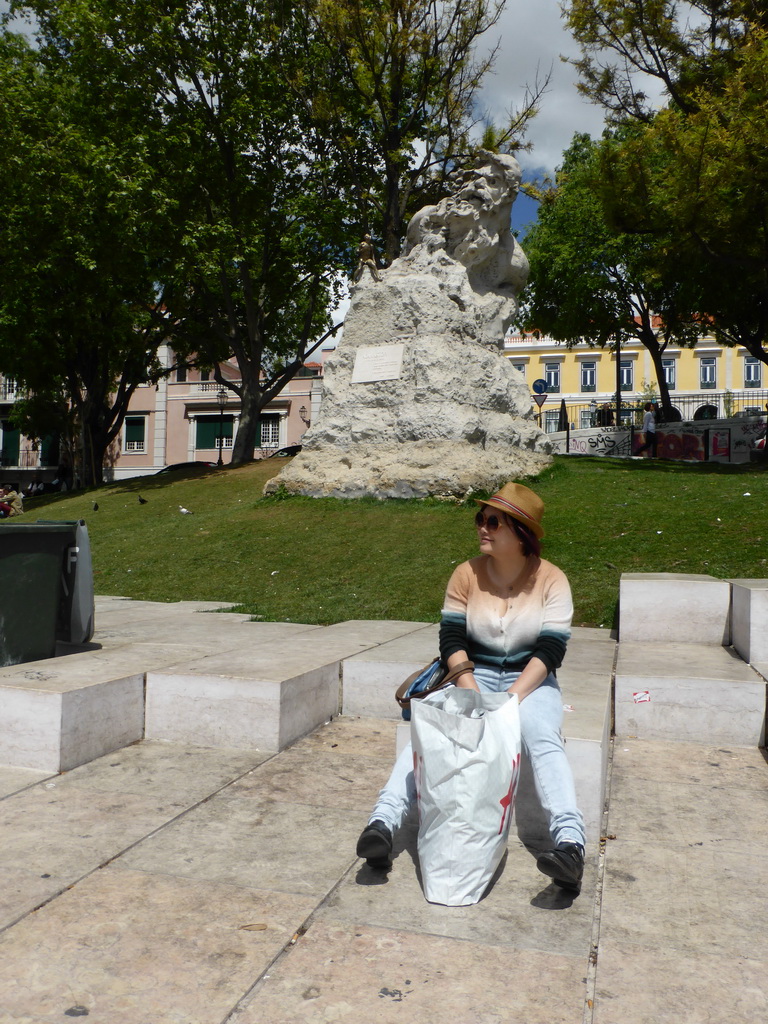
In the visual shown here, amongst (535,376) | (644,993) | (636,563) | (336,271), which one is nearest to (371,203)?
(336,271)

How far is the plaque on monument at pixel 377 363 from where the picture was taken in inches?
540

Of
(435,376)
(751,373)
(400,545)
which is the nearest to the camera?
(400,545)

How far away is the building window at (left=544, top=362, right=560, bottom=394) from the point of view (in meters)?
64.2

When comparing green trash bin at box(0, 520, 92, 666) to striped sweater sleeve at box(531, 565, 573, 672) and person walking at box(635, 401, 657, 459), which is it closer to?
striped sweater sleeve at box(531, 565, 573, 672)

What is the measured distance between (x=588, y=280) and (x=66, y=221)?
1744cm

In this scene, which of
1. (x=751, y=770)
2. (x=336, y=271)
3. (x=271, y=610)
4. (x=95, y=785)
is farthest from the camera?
(x=336, y=271)

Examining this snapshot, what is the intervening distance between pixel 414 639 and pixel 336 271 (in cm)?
2055

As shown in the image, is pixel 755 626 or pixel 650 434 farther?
pixel 650 434

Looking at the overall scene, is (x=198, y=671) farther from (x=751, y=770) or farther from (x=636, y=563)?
(x=636, y=563)

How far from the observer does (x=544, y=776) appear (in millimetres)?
2881

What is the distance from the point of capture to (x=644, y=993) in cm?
204

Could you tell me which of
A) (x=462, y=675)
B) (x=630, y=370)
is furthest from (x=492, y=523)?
(x=630, y=370)

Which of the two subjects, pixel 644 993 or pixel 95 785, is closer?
pixel 644 993

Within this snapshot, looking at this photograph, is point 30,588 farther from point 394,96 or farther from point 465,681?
point 394,96
